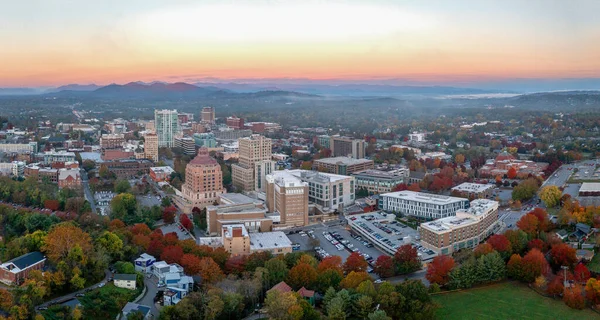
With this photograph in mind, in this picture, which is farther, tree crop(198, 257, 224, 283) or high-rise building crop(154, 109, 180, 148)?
high-rise building crop(154, 109, 180, 148)

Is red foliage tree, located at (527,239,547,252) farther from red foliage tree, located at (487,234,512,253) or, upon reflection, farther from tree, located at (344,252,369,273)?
tree, located at (344,252,369,273)

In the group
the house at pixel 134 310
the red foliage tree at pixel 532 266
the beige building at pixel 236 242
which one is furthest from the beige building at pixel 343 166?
the house at pixel 134 310

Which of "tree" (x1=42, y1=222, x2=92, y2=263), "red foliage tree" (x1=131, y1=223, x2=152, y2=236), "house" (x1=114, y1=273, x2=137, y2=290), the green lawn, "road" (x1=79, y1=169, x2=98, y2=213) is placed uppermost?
"tree" (x1=42, y1=222, x2=92, y2=263)

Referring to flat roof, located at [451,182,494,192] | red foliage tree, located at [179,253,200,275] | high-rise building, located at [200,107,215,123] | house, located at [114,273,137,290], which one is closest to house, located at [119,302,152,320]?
house, located at [114,273,137,290]

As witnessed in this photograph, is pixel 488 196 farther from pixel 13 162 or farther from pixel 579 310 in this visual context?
pixel 13 162

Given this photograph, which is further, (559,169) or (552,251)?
(559,169)

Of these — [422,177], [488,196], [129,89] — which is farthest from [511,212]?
[129,89]
